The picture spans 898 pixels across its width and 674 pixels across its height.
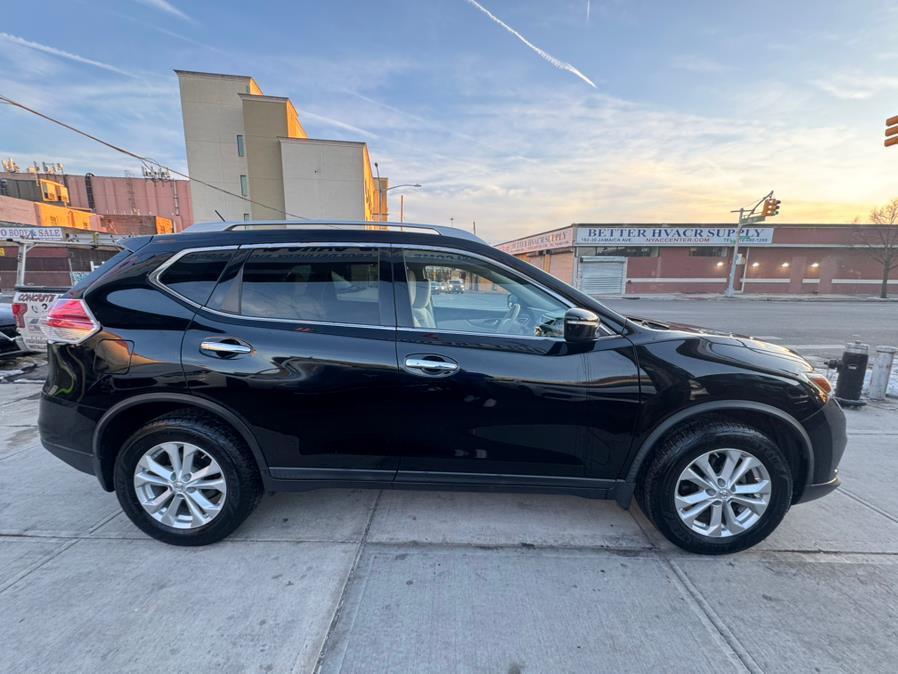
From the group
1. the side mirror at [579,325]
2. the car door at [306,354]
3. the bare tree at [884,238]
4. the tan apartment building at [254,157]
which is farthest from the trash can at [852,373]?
the bare tree at [884,238]

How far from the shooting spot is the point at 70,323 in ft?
7.77

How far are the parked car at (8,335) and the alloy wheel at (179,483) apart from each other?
6.00 metres

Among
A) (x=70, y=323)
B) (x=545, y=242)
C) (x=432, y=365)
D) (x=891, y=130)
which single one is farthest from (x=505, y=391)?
(x=545, y=242)

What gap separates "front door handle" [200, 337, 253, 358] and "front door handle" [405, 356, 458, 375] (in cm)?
91

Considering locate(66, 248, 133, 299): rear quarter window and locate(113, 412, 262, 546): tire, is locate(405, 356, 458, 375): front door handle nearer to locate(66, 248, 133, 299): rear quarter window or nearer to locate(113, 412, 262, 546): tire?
locate(113, 412, 262, 546): tire

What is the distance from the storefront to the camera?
31.3m

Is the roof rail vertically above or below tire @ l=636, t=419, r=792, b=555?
above

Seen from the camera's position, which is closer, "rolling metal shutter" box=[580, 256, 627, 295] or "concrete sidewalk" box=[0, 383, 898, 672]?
"concrete sidewalk" box=[0, 383, 898, 672]

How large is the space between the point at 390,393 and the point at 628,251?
33553 mm

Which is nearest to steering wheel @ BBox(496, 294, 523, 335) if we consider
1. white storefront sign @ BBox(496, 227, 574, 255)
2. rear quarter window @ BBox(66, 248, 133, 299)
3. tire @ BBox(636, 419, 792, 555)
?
tire @ BBox(636, 419, 792, 555)

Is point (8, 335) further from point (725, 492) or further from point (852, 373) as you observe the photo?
point (852, 373)

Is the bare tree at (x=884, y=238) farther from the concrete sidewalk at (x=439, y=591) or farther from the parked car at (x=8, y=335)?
the parked car at (x=8, y=335)

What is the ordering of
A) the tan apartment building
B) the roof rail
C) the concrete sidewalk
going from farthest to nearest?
the tan apartment building
the roof rail
the concrete sidewalk

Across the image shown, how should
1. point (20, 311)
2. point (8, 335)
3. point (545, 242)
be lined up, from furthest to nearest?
point (545, 242), point (8, 335), point (20, 311)
